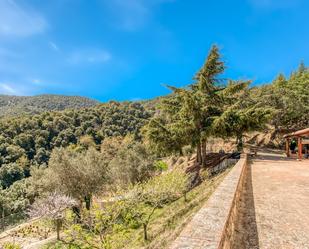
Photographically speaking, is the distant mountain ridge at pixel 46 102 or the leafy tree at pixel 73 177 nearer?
the leafy tree at pixel 73 177

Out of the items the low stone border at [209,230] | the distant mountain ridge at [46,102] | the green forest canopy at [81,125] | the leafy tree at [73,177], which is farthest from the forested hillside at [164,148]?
the distant mountain ridge at [46,102]

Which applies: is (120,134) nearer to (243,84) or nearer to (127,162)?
(127,162)

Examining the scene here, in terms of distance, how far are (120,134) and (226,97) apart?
60877 mm

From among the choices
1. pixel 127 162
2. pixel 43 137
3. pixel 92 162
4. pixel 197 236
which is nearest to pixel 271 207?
pixel 197 236

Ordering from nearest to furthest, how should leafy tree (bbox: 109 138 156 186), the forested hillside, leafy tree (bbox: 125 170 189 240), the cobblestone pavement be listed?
the cobblestone pavement
leafy tree (bbox: 125 170 189 240)
the forested hillside
leafy tree (bbox: 109 138 156 186)

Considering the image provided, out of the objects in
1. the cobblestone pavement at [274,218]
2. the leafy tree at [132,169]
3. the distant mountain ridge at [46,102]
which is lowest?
the leafy tree at [132,169]

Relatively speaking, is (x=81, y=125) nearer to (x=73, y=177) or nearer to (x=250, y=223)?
(x=73, y=177)

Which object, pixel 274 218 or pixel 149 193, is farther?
pixel 149 193

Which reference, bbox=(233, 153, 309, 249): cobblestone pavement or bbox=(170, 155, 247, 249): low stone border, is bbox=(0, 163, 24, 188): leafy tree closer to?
bbox=(233, 153, 309, 249): cobblestone pavement

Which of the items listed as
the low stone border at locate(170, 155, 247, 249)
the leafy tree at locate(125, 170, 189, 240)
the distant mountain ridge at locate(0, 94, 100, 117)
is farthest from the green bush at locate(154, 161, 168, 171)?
the distant mountain ridge at locate(0, 94, 100, 117)

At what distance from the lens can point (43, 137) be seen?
68562 millimetres

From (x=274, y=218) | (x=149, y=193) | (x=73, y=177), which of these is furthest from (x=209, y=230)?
(x=73, y=177)

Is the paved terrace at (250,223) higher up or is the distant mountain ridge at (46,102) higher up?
the distant mountain ridge at (46,102)

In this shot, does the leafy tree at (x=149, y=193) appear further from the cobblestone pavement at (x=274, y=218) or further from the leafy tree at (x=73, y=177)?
the leafy tree at (x=73, y=177)
